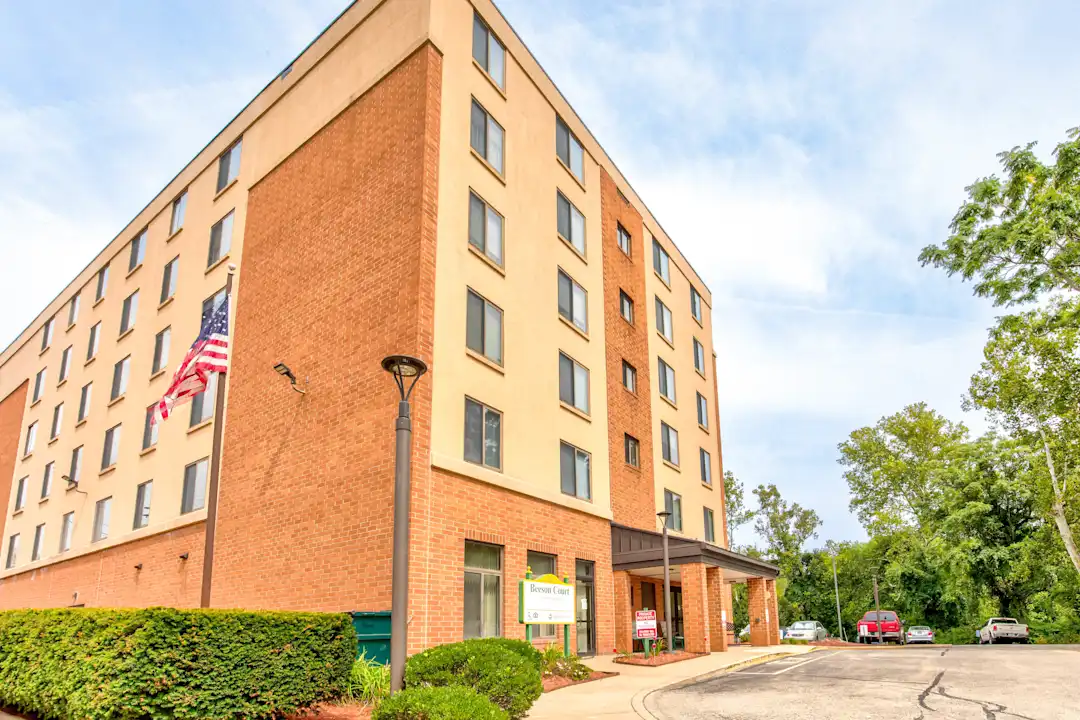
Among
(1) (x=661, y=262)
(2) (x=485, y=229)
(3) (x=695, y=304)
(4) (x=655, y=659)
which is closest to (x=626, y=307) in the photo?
(1) (x=661, y=262)

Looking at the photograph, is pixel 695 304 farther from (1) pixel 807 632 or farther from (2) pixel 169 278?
(2) pixel 169 278

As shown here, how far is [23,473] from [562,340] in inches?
1099

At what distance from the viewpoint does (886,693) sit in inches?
525

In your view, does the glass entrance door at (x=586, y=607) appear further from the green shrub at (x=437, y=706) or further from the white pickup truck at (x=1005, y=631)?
the white pickup truck at (x=1005, y=631)

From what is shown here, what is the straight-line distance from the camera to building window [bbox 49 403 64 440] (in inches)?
1298

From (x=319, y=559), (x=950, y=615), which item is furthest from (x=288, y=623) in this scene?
(x=950, y=615)

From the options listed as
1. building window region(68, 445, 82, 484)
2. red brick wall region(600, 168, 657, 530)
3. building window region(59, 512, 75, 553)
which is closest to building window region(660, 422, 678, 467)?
red brick wall region(600, 168, 657, 530)

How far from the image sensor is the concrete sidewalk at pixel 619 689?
1198cm

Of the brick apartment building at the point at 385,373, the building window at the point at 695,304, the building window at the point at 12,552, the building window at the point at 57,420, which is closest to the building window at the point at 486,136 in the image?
the brick apartment building at the point at 385,373

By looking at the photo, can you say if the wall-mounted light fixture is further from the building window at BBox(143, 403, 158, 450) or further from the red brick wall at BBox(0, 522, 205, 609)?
the building window at BBox(143, 403, 158, 450)

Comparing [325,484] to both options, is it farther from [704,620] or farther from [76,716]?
[704,620]

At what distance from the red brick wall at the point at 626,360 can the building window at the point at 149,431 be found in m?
14.1

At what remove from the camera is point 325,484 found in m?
17.0

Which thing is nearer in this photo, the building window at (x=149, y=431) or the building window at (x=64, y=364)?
the building window at (x=149, y=431)
